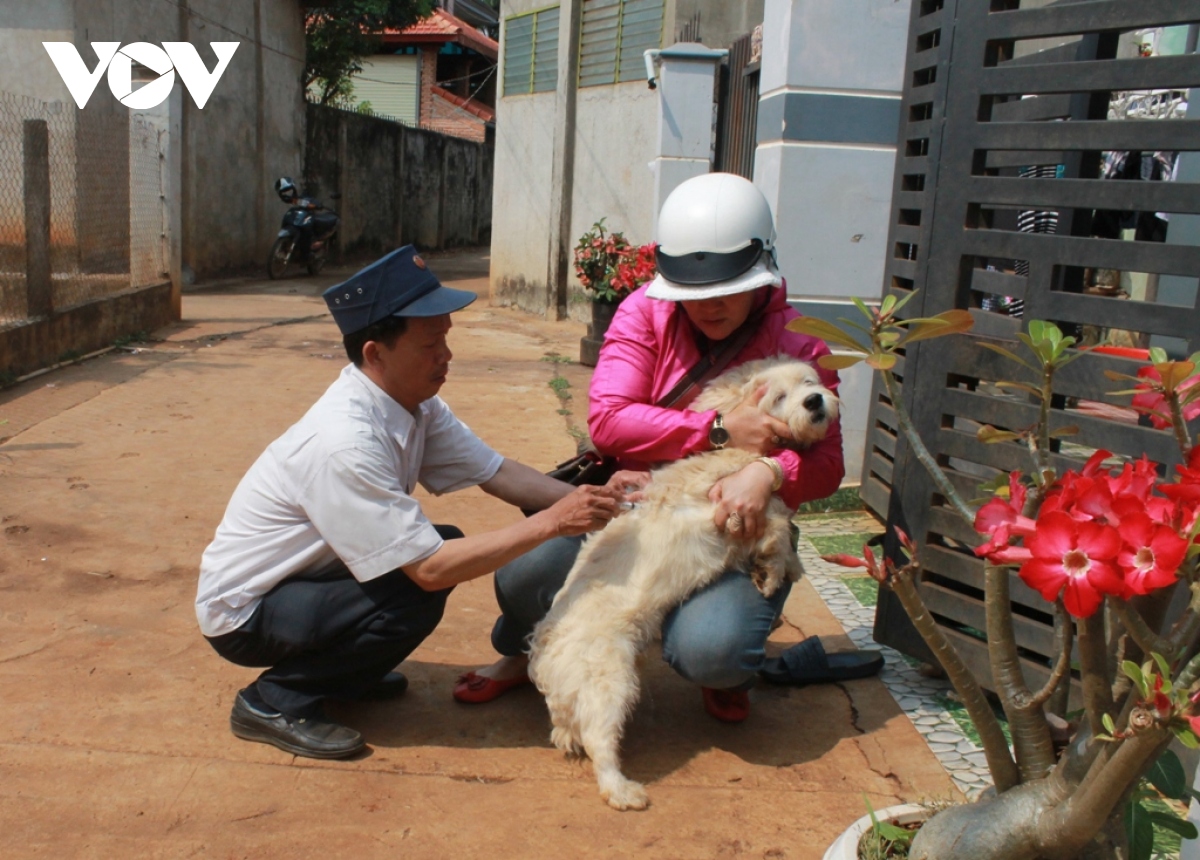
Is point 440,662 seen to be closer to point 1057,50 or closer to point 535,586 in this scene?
point 535,586

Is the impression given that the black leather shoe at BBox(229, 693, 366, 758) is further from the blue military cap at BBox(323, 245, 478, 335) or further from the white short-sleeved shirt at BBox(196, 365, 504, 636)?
the blue military cap at BBox(323, 245, 478, 335)

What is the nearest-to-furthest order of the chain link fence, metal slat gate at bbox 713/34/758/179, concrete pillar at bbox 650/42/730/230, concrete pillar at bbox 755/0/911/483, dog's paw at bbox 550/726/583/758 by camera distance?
dog's paw at bbox 550/726/583/758 → concrete pillar at bbox 755/0/911/483 → the chain link fence → metal slat gate at bbox 713/34/758/179 → concrete pillar at bbox 650/42/730/230

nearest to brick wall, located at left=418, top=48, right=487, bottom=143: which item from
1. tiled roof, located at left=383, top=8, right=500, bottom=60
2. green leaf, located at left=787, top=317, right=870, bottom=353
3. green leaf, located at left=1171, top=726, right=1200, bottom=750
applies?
tiled roof, located at left=383, top=8, right=500, bottom=60

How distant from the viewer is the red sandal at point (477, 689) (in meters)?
3.50

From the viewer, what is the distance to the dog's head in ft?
10.2

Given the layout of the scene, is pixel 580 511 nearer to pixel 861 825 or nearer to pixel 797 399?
pixel 797 399

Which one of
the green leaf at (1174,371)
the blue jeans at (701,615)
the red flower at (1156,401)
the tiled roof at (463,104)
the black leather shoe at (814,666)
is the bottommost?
the black leather shoe at (814,666)

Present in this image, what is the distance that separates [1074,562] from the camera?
1.64 metres

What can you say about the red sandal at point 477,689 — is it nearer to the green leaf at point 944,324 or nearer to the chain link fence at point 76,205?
the green leaf at point 944,324

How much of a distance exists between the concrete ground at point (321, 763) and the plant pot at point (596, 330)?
4.27 metres

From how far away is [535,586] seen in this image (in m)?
3.37

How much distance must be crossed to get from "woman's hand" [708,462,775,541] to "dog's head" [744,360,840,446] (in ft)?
0.52

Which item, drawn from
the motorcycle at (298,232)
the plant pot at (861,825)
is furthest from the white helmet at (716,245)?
the motorcycle at (298,232)

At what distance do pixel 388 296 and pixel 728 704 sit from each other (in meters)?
1.66
